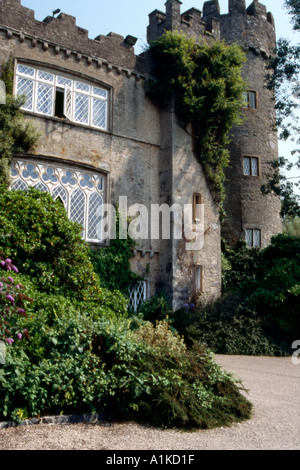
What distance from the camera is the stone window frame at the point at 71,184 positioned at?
44.3 ft

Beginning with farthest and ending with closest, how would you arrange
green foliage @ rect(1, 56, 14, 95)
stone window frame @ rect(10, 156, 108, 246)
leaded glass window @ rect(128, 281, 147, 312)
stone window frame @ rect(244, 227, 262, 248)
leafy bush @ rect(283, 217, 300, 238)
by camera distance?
1. leafy bush @ rect(283, 217, 300, 238)
2. stone window frame @ rect(244, 227, 262, 248)
3. leaded glass window @ rect(128, 281, 147, 312)
4. stone window frame @ rect(10, 156, 108, 246)
5. green foliage @ rect(1, 56, 14, 95)

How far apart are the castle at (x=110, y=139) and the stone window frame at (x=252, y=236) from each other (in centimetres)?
363

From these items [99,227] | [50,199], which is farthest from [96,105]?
[50,199]

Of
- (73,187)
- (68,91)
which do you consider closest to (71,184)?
(73,187)

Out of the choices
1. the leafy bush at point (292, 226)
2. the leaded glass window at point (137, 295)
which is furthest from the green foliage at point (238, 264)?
the leafy bush at point (292, 226)

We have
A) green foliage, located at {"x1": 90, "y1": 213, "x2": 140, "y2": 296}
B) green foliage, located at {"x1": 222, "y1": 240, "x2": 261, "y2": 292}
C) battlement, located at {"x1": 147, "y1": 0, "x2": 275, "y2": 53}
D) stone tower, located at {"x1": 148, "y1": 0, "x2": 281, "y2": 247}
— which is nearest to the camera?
green foliage, located at {"x1": 90, "y1": 213, "x2": 140, "y2": 296}

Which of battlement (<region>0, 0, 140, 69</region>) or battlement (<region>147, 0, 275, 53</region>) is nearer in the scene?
battlement (<region>0, 0, 140, 69</region>)

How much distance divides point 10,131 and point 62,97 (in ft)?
8.56

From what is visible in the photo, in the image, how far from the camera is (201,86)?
16484mm

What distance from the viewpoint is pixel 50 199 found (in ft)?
35.9

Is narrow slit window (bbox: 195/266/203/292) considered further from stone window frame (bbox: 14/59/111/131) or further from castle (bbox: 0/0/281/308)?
stone window frame (bbox: 14/59/111/131)

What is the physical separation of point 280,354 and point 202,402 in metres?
7.92

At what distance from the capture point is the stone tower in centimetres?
2102

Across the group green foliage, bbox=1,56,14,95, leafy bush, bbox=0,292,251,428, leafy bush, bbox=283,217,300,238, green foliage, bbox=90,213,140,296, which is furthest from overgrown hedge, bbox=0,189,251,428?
leafy bush, bbox=283,217,300,238
